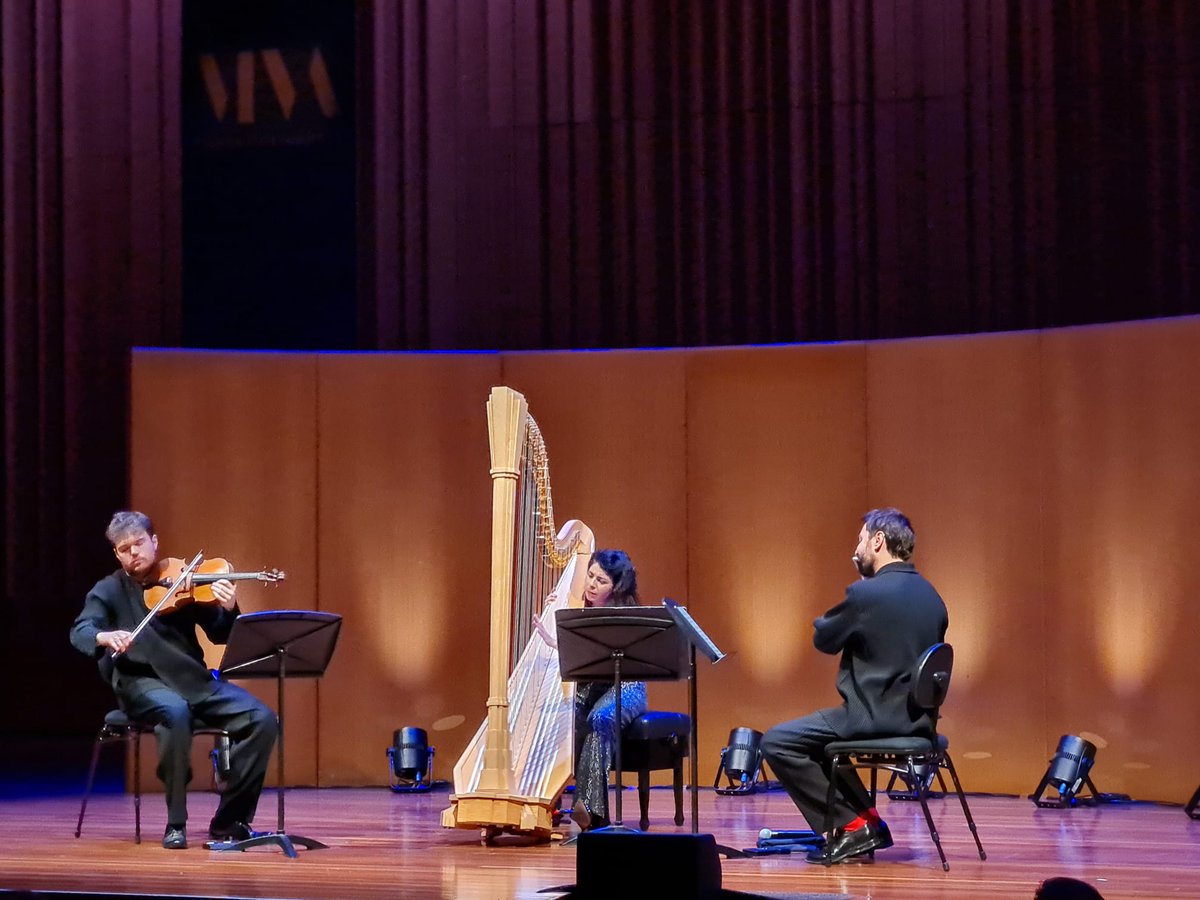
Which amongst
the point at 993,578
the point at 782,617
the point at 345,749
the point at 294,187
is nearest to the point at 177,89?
the point at 294,187

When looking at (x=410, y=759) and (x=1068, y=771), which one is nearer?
(x=1068, y=771)

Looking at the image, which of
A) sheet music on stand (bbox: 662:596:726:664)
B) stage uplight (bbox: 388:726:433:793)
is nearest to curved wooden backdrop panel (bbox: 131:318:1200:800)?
stage uplight (bbox: 388:726:433:793)

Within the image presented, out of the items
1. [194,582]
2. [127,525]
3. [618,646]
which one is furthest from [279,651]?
[618,646]

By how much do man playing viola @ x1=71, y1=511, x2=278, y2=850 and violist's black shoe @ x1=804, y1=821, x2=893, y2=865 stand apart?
76.3 inches

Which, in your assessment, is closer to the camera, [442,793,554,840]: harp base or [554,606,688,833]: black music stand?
[554,606,688,833]: black music stand

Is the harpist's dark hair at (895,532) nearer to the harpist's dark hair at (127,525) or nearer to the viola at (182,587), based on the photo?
the viola at (182,587)

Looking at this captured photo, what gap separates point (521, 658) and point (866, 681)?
134 centimetres

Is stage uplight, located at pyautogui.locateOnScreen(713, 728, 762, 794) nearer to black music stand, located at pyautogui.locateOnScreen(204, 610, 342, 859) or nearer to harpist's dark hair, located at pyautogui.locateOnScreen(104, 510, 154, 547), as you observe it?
black music stand, located at pyautogui.locateOnScreen(204, 610, 342, 859)

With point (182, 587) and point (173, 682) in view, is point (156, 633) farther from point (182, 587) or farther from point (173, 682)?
point (182, 587)

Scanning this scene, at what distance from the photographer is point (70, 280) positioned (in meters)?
9.09

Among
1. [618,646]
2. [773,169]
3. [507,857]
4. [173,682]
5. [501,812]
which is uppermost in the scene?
[773,169]

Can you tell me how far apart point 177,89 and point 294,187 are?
891 millimetres

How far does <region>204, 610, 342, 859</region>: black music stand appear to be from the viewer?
5145 mm

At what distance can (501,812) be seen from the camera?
5195mm
